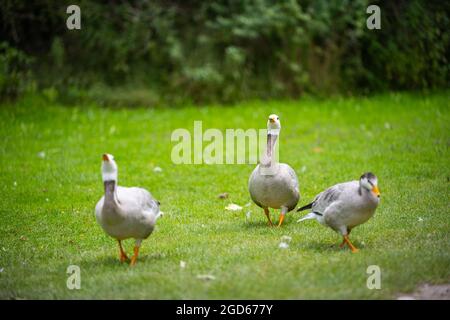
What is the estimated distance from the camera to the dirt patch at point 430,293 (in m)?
4.85

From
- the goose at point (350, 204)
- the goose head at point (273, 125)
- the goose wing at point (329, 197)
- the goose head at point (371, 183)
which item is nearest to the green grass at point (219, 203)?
the goose at point (350, 204)

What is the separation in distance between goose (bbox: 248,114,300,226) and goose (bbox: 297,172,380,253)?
76 centimetres

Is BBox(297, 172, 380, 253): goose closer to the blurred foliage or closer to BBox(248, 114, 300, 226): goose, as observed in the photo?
BBox(248, 114, 300, 226): goose

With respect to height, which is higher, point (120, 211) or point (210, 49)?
point (210, 49)

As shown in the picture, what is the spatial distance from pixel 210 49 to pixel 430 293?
11544 mm

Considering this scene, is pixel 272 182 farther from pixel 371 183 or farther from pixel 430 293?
pixel 430 293

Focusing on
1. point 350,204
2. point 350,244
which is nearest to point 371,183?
point 350,204

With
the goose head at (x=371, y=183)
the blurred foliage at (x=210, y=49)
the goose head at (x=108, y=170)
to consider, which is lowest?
the goose head at (x=371, y=183)

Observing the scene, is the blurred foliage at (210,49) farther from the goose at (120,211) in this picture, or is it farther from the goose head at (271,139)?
the goose at (120,211)

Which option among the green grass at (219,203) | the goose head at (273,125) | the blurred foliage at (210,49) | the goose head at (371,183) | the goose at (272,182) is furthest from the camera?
the blurred foliage at (210,49)

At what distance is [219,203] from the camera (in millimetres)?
8211

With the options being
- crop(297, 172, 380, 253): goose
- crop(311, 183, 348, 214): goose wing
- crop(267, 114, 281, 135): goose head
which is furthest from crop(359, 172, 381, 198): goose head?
crop(267, 114, 281, 135): goose head

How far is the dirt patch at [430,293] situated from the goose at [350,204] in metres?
0.98

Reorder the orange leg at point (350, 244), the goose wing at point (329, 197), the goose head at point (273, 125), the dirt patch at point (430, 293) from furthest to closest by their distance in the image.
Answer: the goose head at point (273, 125) < the goose wing at point (329, 197) < the orange leg at point (350, 244) < the dirt patch at point (430, 293)
